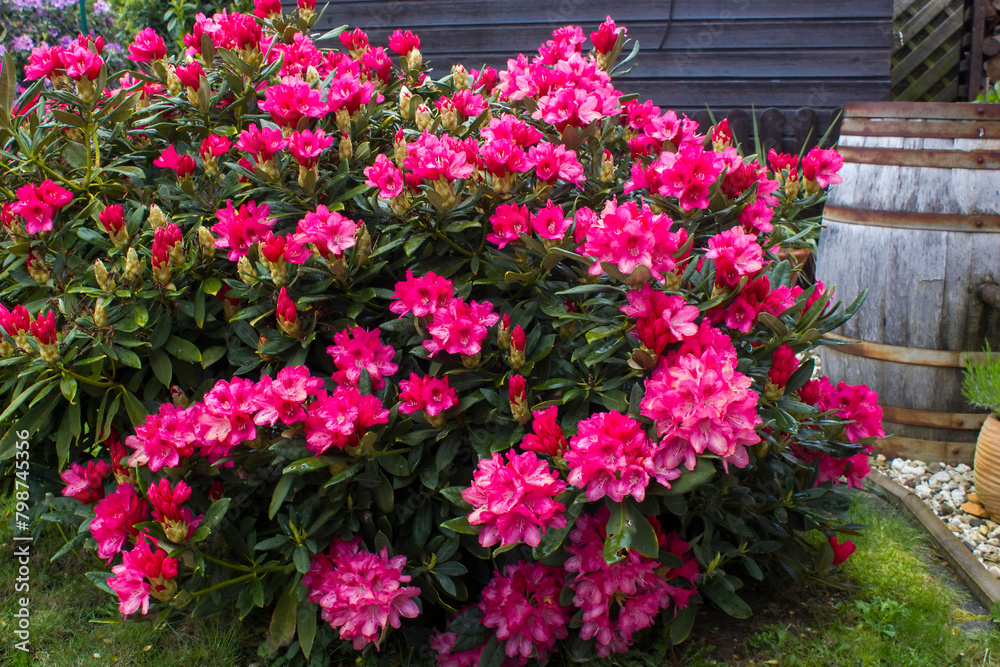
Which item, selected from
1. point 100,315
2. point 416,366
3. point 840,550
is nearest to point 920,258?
point 840,550

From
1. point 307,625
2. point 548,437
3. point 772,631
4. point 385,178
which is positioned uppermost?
point 385,178

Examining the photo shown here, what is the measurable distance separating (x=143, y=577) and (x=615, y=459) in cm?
88

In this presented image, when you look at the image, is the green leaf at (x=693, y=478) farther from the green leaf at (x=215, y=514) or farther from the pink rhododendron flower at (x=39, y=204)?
the pink rhododendron flower at (x=39, y=204)

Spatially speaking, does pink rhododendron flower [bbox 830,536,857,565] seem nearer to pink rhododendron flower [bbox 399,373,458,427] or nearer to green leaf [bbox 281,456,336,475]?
pink rhododendron flower [bbox 399,373,458,427]

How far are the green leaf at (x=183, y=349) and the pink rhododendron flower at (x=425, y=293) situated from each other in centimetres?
49

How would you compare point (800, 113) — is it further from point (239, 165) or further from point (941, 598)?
point (239, 165)

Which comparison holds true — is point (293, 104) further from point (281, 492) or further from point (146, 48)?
point (281, 492)

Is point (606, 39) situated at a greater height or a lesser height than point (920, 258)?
greater

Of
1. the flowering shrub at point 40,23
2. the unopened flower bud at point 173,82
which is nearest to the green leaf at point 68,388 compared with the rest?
the unopened flower bud at point 173,82

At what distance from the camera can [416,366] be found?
177 centimetres

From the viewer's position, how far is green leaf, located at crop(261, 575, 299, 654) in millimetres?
1678

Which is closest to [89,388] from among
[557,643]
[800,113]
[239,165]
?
[239,165]

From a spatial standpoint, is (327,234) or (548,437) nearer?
(548,437)

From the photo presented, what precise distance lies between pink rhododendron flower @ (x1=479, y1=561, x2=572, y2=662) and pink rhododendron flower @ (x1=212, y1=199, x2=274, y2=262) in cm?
87
